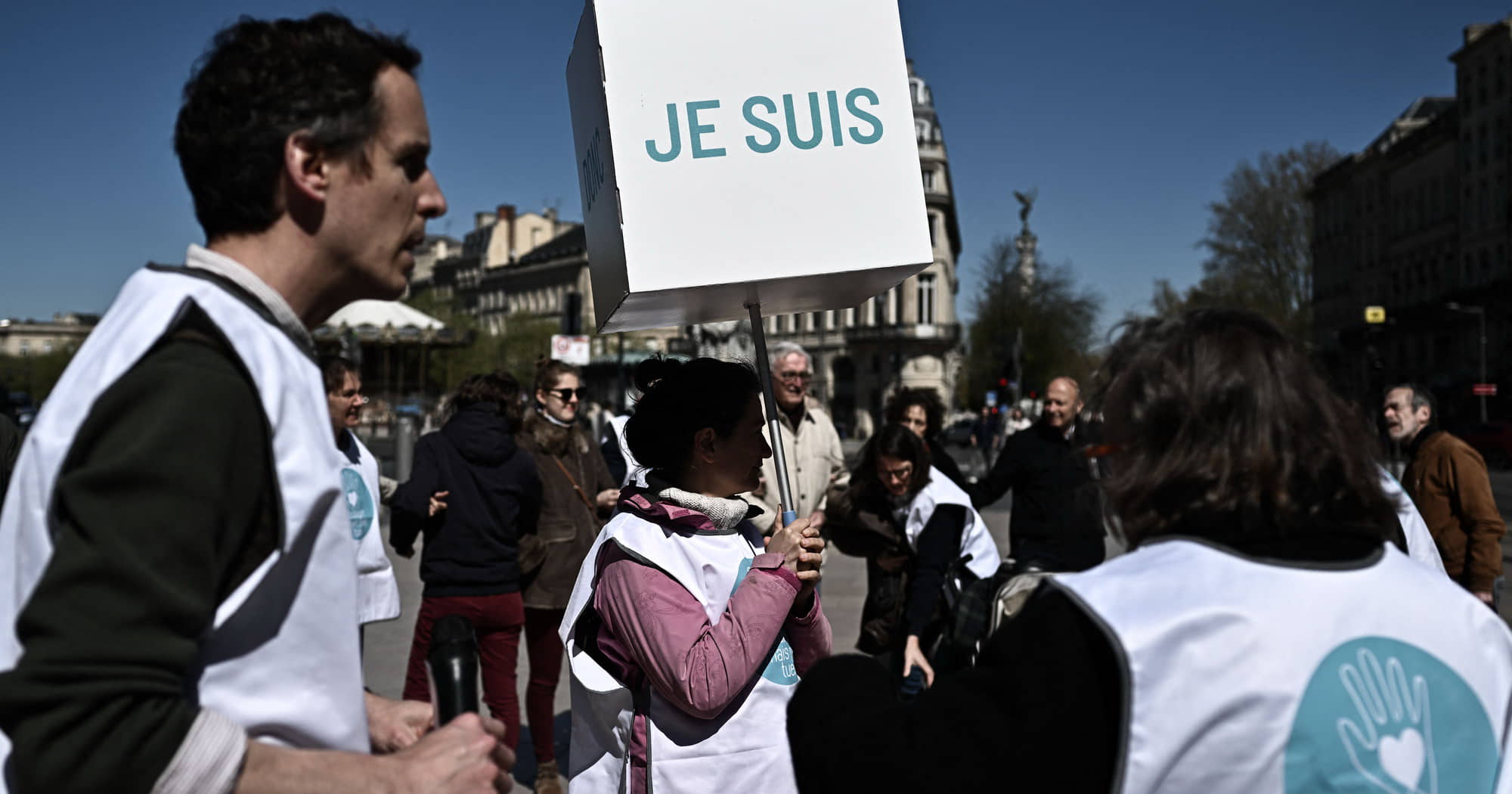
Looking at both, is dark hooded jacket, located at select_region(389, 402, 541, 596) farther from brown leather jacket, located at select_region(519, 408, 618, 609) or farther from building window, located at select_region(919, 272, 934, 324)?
building window, located at select_region(919, 272, 934, 324)

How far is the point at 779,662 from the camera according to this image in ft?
8.93

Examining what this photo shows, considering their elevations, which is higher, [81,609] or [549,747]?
[81,609]

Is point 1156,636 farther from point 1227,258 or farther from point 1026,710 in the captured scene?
point 1227,258

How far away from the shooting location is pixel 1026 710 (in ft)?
4.79

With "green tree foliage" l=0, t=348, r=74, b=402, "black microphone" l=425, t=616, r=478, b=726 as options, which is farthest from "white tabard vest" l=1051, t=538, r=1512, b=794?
"green tree foliage" l=0, t=348, r=74, b=402

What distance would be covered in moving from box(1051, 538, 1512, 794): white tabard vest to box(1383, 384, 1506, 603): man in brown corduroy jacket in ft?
15.8

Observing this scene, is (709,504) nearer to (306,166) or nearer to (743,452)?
(743,452)

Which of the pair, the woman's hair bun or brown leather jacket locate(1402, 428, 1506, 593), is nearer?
the woman's hair bun

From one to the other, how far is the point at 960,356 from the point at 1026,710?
80.9 metres

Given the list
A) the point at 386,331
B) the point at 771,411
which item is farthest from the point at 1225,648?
the point at 386,331

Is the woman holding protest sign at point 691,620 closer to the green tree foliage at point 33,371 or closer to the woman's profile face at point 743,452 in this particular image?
the woman's profile face at point 743,452

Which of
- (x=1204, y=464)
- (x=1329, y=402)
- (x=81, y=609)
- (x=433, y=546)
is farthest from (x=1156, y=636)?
(x=433, y=546)

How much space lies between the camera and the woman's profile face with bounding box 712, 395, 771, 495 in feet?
9.37

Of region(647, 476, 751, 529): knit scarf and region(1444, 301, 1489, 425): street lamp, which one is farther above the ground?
region(647, 476, 751, 529): knit scarf
